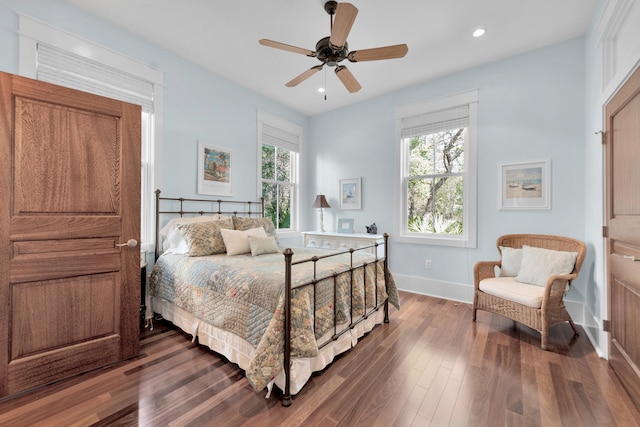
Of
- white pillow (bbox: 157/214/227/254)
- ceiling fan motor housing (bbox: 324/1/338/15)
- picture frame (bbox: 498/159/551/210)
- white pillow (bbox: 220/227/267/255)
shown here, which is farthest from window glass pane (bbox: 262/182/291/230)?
picture frame (bbox: 498/159/551/210)

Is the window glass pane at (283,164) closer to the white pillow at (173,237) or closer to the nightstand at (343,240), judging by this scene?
the nightstand at (343,240)

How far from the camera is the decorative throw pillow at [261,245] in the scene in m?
2.81

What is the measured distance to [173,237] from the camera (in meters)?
2.93

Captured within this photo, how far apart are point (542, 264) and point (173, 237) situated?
12.1ft

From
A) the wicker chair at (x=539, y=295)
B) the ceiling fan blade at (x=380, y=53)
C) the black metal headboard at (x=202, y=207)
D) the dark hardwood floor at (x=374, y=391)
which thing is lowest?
the dark hardwood floor at (x=374, y=391)

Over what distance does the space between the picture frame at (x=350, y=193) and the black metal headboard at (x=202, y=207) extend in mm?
1352

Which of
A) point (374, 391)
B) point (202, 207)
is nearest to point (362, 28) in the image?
point (202, 207)

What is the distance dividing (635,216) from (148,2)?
3.94 meters

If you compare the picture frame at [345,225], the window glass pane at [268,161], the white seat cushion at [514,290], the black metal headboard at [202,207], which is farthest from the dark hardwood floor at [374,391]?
the window glass pane at [268,161]

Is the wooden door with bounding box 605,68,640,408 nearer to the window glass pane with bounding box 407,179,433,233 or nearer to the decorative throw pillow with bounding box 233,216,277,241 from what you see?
the window glass pane with bounding box 407,179,433,233

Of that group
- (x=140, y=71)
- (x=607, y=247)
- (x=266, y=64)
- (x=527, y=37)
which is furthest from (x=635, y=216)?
(x=140, y=71)

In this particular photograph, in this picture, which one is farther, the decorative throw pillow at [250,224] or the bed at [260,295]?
the decorative throw pillow at [250,224]

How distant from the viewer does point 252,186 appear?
4168 millimetres

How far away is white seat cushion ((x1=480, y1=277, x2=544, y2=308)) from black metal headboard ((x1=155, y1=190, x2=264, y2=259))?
3089mm
